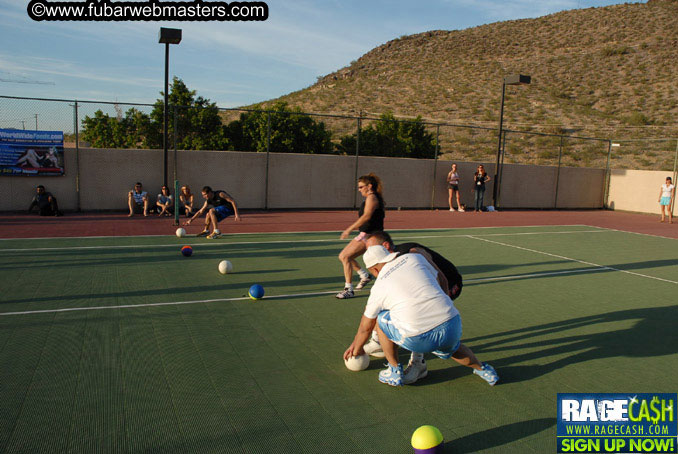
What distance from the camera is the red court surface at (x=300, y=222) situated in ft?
43.4

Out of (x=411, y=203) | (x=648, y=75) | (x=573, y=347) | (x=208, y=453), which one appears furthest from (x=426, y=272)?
(x=648, y=75)

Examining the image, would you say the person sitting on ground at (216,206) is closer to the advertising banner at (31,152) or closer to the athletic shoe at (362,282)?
the athletic shoe at (362,282)

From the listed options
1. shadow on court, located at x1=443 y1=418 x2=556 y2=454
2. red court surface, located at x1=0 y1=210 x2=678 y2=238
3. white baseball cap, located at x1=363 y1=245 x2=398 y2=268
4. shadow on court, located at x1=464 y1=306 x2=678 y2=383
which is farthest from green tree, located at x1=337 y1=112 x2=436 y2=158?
shadow on court, located at x1=443 y1=418 x2=556 y2=454

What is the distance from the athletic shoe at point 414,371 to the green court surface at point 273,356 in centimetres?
10

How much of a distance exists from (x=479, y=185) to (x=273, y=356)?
18.3 m

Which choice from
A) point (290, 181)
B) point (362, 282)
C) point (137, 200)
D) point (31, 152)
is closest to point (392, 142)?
point (290, 181)

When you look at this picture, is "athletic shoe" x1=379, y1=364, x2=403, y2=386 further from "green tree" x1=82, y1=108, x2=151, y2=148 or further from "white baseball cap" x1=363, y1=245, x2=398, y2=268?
"green tree" x1=82, y1=108, x2=151, y2=148

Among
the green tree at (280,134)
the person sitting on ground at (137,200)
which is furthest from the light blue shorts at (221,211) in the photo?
the green tree at (280,134)

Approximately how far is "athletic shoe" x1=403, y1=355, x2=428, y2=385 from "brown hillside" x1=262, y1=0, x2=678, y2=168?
34.7 m

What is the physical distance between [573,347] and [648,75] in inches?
2049

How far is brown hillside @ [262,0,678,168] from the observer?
40.8 m

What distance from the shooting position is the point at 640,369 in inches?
204

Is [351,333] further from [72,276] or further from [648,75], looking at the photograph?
[648,75]

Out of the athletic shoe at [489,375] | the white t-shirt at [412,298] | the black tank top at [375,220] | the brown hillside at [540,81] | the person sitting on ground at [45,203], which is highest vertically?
the brown hillside at [540,81]
